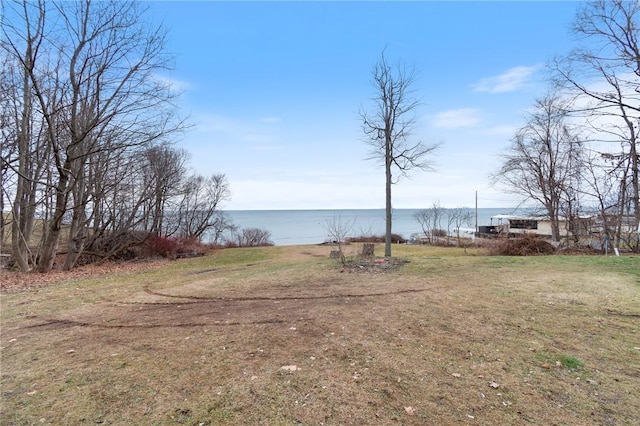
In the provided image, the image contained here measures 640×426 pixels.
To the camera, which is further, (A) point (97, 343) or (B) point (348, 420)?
(A) point (97, 343)

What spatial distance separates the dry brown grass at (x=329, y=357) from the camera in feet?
7.49

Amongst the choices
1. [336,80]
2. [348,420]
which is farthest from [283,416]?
[336,80]

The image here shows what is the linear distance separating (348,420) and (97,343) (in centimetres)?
305

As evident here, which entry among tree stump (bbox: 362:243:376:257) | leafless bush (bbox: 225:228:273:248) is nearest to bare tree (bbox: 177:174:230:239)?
leafless bush (bbox: 225:228:273:248)

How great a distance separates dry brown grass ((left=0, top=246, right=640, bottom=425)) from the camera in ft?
7.49

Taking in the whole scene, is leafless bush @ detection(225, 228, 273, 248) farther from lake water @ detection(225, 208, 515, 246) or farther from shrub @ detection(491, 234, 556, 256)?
shrub @ detection(491, 234, 556, 256)

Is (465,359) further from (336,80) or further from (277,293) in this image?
(336,80)

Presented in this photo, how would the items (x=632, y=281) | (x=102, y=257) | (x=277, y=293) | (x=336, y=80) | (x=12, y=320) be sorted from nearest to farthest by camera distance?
(x=12, y=320)
(x=277, y=293)
(x=632, y=281)
(x=336, y=80)
(x=102, y=257)

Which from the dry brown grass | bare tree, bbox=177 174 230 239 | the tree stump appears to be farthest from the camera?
bare tree, bbox=177 174 230 239

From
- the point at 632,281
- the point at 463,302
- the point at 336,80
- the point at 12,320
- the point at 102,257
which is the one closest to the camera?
the point at 12,320

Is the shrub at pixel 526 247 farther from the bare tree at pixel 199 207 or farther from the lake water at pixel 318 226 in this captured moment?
the bare tree at pixel 199 207

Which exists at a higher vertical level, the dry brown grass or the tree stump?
the tree stump

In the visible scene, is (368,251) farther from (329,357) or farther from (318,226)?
(318,226)

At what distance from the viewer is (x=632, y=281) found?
669 centimetres
